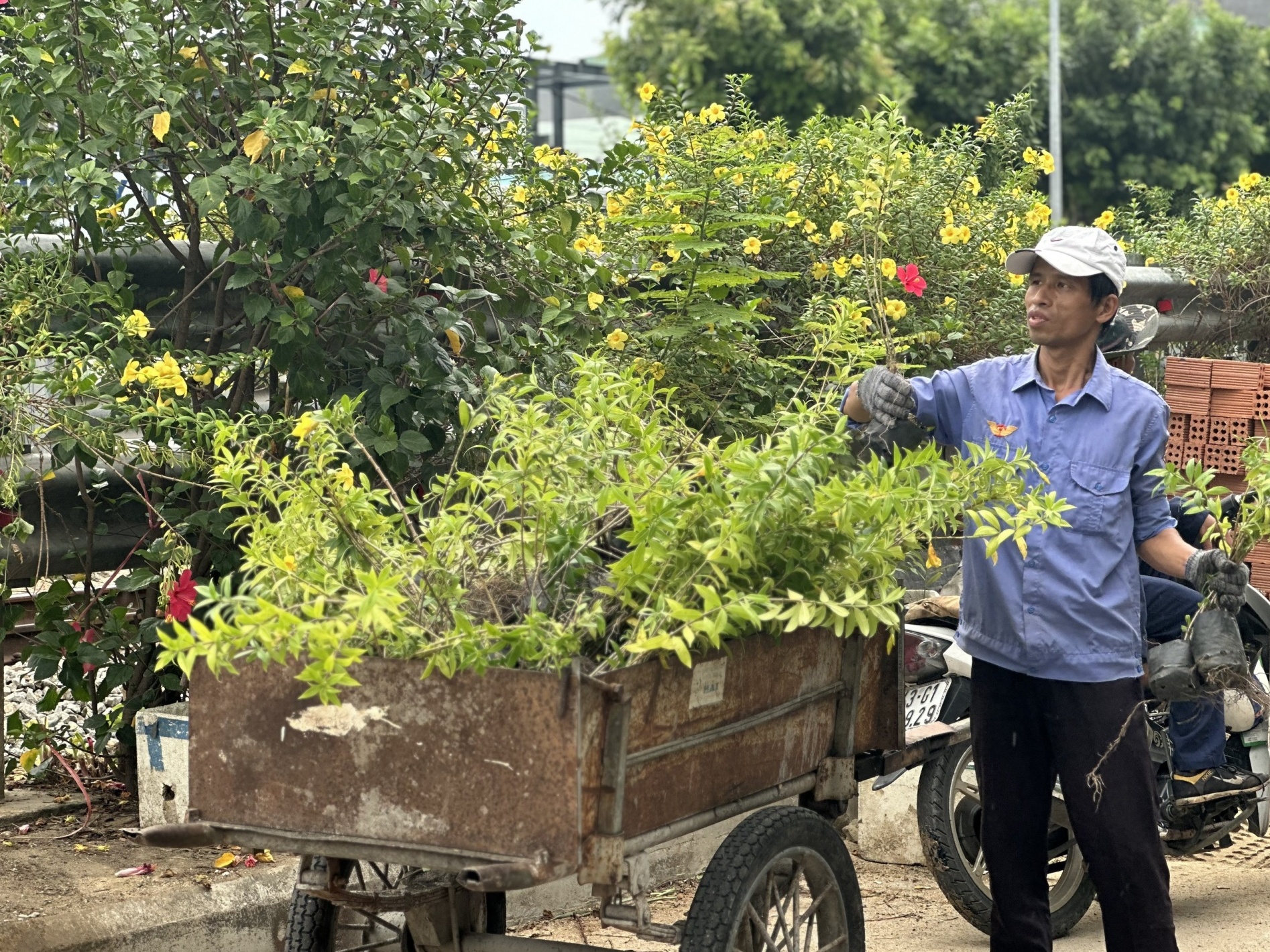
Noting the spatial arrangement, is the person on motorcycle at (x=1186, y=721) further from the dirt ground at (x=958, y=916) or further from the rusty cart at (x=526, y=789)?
the rusty cart at (x=526, y=789)

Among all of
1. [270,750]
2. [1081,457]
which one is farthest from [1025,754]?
[270,750]

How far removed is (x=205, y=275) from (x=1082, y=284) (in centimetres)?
246

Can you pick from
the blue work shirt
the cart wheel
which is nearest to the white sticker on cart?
the cart wheel

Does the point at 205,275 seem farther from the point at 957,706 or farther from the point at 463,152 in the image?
the point at 957,706

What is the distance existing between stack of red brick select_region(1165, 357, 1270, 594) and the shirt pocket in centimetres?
326

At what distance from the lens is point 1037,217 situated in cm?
673

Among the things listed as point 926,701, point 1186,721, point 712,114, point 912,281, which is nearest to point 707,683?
point 926,701

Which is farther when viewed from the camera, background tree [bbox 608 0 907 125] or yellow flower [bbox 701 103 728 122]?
background tree [bbox 608 0 907 125]

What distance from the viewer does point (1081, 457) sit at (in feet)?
12.0

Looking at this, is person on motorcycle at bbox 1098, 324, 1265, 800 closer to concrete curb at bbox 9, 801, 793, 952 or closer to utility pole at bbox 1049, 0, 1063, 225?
concrete curb at bbox 9, 801, 793, 952

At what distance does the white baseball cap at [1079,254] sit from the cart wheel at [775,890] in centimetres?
134

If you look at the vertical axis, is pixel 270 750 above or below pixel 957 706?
above

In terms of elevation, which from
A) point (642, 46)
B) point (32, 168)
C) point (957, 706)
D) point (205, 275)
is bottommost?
point (957, 706)

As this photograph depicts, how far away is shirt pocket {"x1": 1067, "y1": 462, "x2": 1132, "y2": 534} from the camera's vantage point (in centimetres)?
360
